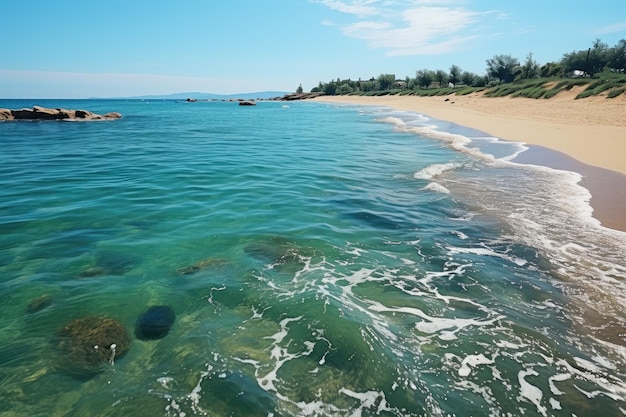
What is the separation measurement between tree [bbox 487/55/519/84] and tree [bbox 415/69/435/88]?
2314 cm

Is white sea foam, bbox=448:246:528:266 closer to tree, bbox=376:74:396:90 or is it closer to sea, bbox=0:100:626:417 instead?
sea, bbox=0:100:626:417

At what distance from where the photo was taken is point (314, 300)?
17.7 ft

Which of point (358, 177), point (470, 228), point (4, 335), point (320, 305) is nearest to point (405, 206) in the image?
point (470, 228)

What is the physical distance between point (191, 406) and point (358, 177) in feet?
34.6

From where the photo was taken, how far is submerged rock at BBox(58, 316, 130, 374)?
160 inches

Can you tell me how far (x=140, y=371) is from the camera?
13.1 feet

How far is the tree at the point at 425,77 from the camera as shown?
361 ft

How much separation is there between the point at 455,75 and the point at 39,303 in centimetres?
12287

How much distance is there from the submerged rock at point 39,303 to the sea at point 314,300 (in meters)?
0.03

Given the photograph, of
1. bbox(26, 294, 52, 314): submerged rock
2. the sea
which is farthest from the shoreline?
bbox(26, 294, 52, 314): submerged rock

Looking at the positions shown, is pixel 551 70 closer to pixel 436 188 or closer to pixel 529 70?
pixel 529 70

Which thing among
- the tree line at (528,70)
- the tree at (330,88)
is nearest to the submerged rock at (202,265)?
the tree line at (528,70)

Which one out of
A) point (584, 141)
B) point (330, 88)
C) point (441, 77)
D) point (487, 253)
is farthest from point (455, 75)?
point (487, 253)

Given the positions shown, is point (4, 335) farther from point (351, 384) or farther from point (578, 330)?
point (578, 330)
